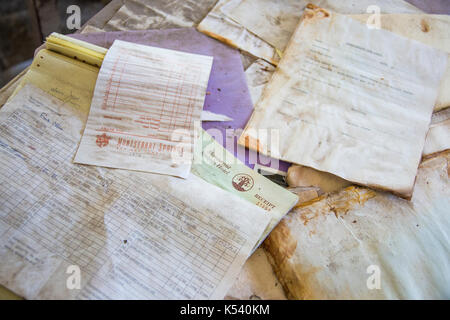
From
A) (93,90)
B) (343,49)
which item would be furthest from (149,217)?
(343,49)

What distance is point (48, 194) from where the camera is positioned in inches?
22.8

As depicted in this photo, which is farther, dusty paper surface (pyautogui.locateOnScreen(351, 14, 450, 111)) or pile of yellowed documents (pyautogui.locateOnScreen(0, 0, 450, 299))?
dusty paper surface (pyautogui.locateOnScreen(351, 14, 450, 111))

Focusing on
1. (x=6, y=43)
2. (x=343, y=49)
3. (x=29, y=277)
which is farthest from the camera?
(x=6, y=43)

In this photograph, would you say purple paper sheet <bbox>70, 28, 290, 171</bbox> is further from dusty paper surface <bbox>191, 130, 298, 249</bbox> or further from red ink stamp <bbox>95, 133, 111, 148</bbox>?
red ink stamp <bbox>95, 133, 111, 148</bbox>

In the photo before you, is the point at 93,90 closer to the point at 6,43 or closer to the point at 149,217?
the point at 149,217

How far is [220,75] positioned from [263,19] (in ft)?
0.69

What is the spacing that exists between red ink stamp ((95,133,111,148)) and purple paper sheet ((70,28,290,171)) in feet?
0.63

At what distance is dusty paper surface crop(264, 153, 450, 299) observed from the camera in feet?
1.72

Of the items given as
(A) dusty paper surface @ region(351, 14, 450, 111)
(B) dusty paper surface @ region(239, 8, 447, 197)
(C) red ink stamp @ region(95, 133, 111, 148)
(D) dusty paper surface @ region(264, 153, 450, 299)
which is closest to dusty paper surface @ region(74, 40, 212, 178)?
(C) red ink stamp @ region(95, 133, 111, 148)

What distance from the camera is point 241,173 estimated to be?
25.1 inches

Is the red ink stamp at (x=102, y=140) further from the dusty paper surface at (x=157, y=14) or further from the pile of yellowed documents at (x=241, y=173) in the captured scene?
the dusty paper surface at (x=157, y=14)

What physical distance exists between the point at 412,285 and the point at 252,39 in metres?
0.61

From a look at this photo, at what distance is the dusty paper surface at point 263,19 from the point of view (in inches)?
31.6

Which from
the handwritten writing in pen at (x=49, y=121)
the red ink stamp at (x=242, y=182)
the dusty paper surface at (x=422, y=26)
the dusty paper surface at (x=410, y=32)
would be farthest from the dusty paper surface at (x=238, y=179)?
the dusty paper surface at (x=422, y=26)
